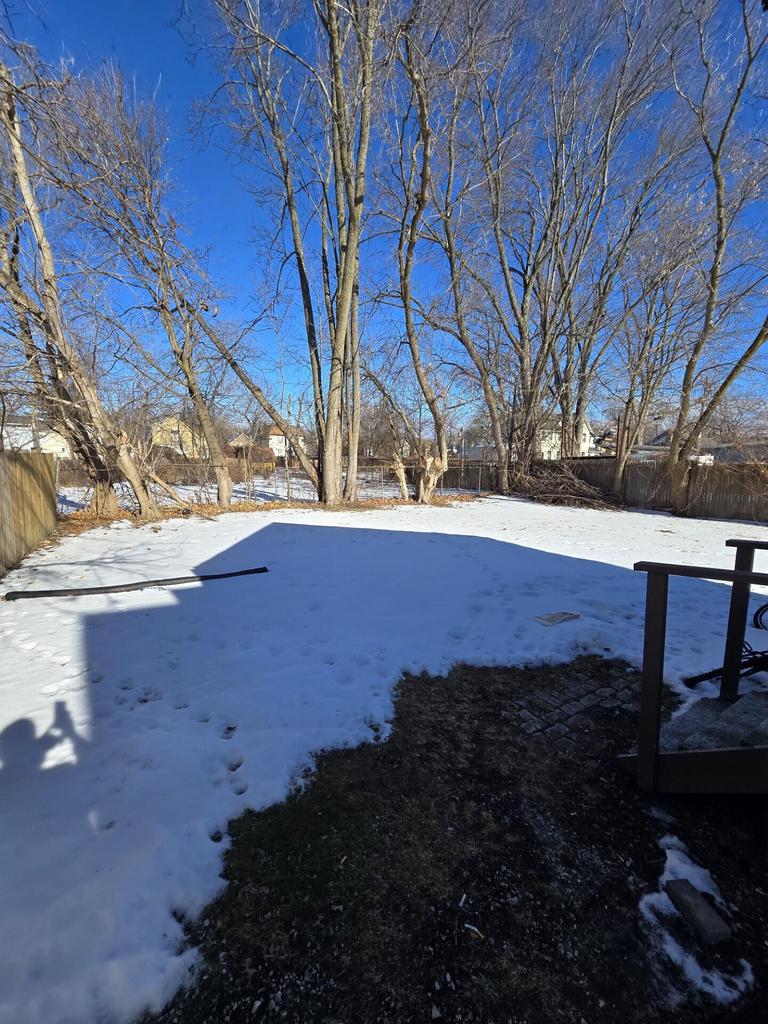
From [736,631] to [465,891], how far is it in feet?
7.55

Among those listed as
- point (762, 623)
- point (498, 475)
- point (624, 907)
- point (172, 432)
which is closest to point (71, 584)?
point (624, 907)

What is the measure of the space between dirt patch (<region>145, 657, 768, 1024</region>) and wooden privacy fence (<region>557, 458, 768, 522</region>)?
43.7 feet

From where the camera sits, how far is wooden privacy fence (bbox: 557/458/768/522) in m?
12.0

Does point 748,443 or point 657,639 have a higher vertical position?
point 748,443

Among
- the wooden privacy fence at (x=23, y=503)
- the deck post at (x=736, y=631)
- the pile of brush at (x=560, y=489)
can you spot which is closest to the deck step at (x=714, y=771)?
the deck post at (x=736, y=631)

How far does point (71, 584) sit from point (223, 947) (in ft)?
16.3

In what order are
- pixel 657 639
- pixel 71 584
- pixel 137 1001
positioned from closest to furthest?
pixel 137 1001
pixel 657 639
pixel 71 584

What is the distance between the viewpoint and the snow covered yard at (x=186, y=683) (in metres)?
1.44

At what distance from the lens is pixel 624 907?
5.09ft

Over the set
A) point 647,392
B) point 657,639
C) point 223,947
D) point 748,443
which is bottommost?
point 223,947

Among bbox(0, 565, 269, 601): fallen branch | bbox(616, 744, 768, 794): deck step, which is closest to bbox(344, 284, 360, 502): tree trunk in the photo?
bbox(0, 565, 269, 601): fallen branch

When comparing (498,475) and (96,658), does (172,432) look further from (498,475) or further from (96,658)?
(498,475)

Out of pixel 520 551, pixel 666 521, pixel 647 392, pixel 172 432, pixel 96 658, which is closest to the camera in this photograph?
pixel 96 658

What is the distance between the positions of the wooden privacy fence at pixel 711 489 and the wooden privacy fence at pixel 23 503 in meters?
16.6
